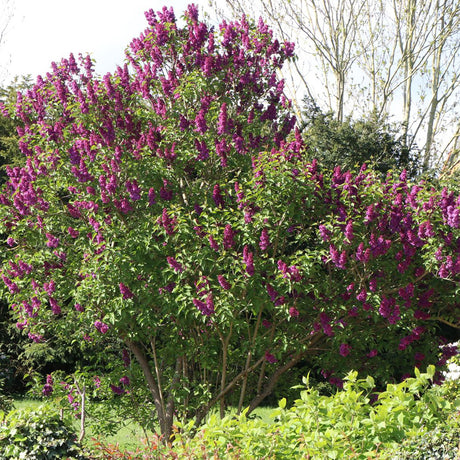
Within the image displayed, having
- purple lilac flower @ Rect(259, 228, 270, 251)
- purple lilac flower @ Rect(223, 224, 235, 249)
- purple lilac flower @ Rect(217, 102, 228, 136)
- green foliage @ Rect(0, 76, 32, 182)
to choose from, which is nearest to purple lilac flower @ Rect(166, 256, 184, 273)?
purple lilac flower @ Rect(223, 224, 235, 249)

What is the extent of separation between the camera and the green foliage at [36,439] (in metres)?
3.79

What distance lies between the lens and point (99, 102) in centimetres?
646

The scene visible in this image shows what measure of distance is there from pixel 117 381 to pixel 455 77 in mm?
12568

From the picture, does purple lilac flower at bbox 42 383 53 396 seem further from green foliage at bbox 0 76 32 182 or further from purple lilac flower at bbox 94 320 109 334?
green foliage at bbox 0 76 32 182

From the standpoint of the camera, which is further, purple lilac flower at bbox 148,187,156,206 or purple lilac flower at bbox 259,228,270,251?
purple lilac flower at bbox 148,187,156,206

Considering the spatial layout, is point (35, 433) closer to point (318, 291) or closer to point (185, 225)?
point (185, 225)

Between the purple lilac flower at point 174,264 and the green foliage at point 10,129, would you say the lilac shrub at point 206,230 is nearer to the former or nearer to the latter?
the purple lilac flower at point 174,264

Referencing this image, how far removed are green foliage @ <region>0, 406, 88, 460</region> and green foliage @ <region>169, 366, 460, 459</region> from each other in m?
0.81

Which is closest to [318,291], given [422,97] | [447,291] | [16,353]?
[447,291]

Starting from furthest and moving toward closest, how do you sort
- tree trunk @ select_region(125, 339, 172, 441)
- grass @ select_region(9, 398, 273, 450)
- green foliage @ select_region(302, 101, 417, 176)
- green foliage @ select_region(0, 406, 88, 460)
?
green foliage @ select_region(302, 101, 417, 176) → grass @ select_region(9, 398, 273, 450) → tree trunk @ select_region(125, 339, 172, 441) → green foliage @ select_region(0, 406, 88, 460)

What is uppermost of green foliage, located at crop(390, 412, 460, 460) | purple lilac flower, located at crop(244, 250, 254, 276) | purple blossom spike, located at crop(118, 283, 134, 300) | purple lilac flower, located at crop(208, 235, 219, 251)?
purple lilac flower, located at crop(208, 235, 219, 251)

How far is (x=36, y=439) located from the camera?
12.6 feet

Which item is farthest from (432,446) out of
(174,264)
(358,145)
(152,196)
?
(358,145)

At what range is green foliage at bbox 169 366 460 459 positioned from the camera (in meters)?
3.31
